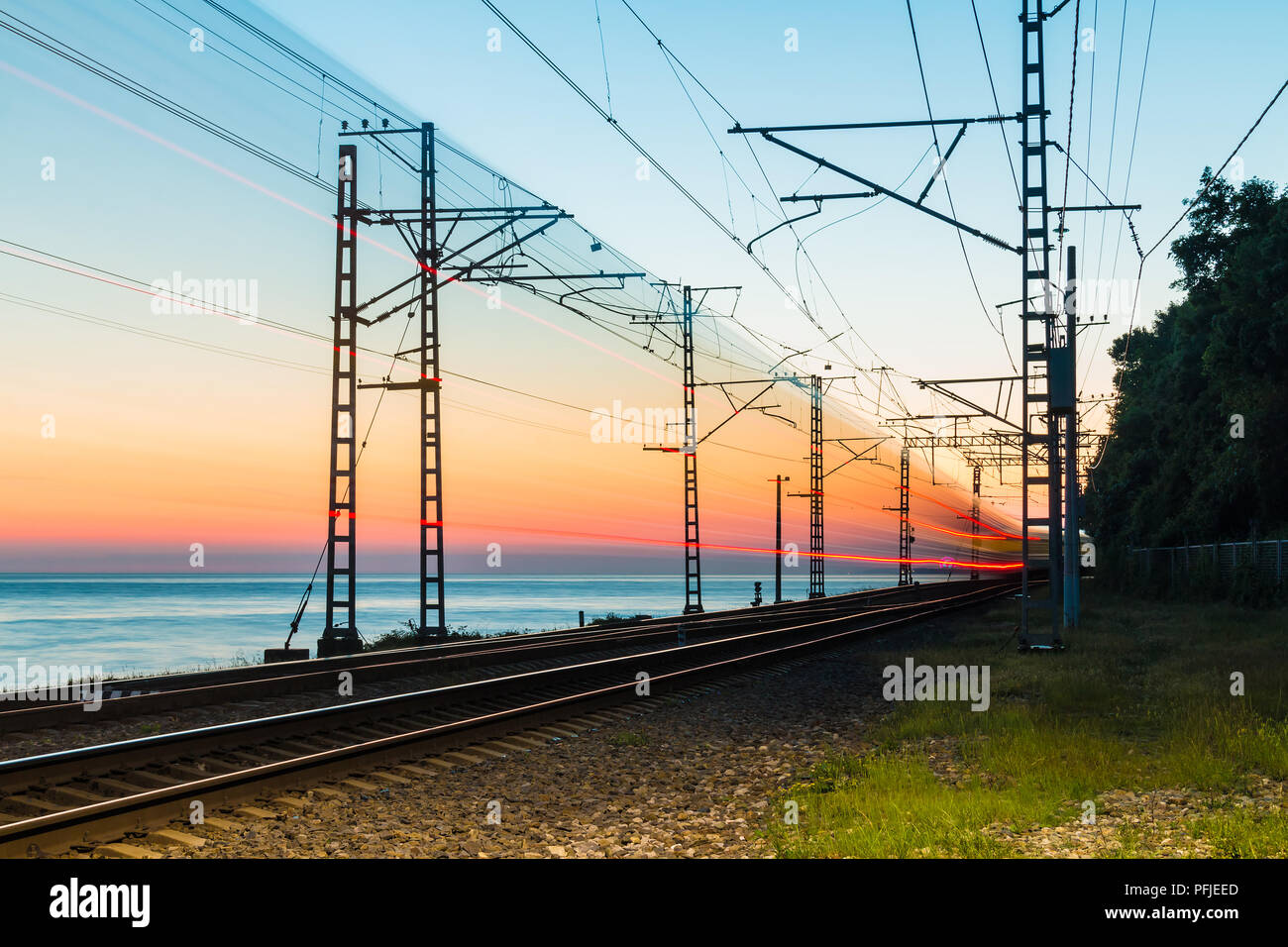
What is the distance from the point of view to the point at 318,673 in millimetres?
16625

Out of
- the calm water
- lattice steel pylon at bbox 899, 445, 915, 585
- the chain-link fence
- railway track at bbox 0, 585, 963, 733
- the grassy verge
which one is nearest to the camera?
the grassy verge

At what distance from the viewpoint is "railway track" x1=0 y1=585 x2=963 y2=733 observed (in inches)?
510

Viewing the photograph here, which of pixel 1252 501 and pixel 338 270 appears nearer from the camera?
pixel 338 270

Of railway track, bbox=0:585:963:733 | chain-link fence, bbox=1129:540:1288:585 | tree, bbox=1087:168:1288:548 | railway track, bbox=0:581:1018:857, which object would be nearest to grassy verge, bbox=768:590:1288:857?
railway track, bbox=0:581:1018:857

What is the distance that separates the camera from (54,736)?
11.9 metres

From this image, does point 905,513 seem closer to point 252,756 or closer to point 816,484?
point 816,484

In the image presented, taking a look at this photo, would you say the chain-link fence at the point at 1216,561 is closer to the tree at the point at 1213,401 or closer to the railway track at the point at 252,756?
the tree at the point at 1213,401

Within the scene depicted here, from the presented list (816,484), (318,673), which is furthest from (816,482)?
(318,673)

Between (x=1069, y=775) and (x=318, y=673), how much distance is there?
1170cm

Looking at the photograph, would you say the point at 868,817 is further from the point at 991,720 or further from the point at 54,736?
the point at 54,736

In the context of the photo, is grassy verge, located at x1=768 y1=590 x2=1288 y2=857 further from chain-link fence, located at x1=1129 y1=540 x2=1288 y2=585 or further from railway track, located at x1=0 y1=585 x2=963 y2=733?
chain-link fence, located at x1=1129 y1=540 x2=1288 y2=585

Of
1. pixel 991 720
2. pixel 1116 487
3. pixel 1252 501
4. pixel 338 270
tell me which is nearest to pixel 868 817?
pixel 991 720

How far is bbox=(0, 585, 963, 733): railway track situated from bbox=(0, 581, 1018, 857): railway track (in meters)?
2.98
